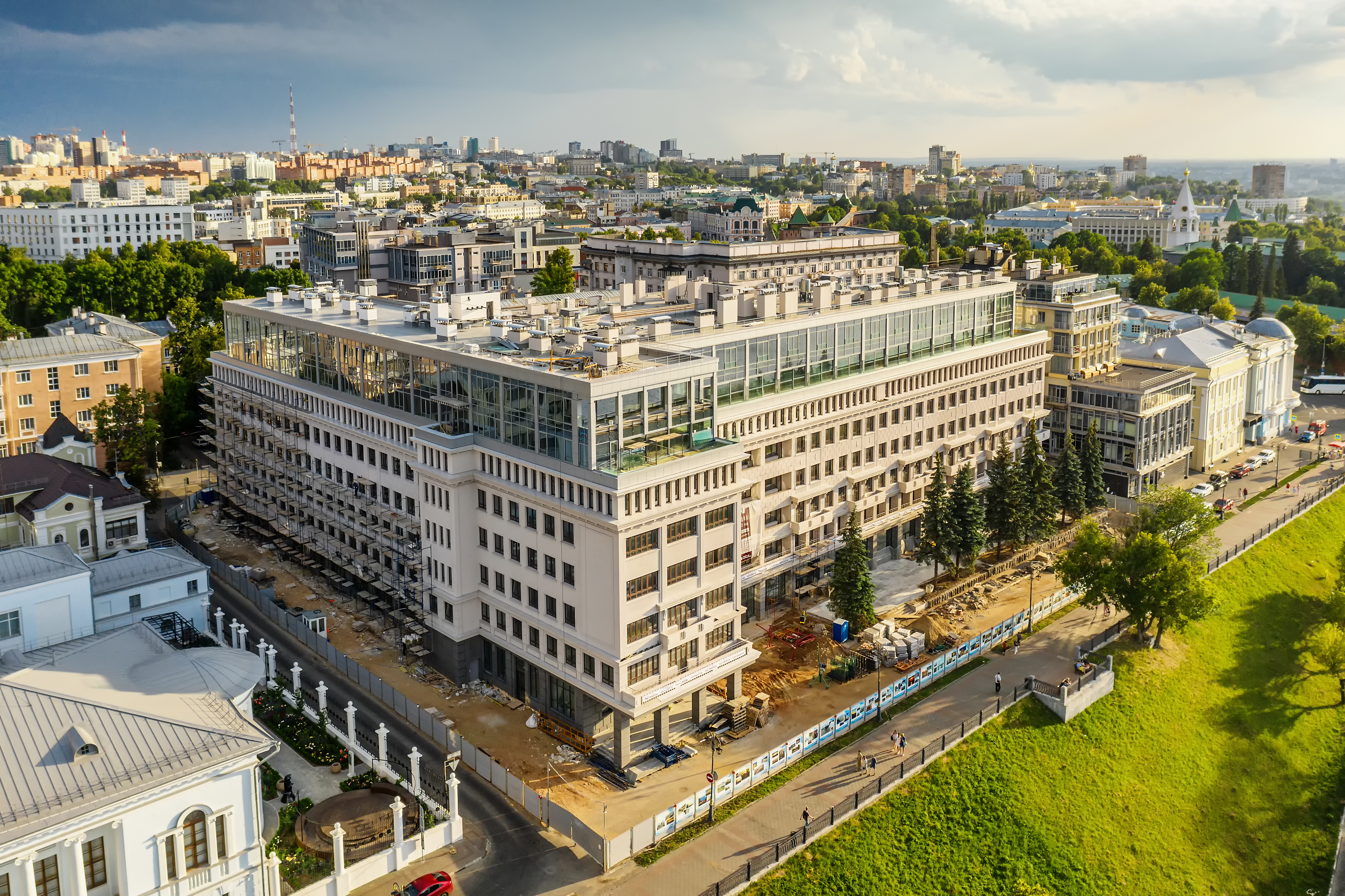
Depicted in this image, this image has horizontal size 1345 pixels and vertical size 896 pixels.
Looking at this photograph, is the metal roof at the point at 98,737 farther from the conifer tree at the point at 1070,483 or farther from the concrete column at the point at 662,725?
the conifer tree at the point at 1070,483

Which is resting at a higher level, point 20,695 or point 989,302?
point 989,302

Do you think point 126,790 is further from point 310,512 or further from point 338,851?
point 310,512

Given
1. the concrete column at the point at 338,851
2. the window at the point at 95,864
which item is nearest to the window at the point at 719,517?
the concrete column at the point at 338,851

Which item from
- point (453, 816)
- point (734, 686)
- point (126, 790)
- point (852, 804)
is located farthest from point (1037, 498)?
point (126, 790)

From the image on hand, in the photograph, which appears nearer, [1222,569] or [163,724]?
[163,724]

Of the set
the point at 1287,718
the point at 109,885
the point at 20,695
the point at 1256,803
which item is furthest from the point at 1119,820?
the point at 20,695

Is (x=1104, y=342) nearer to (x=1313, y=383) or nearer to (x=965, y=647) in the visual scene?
(x=965, y=647)
